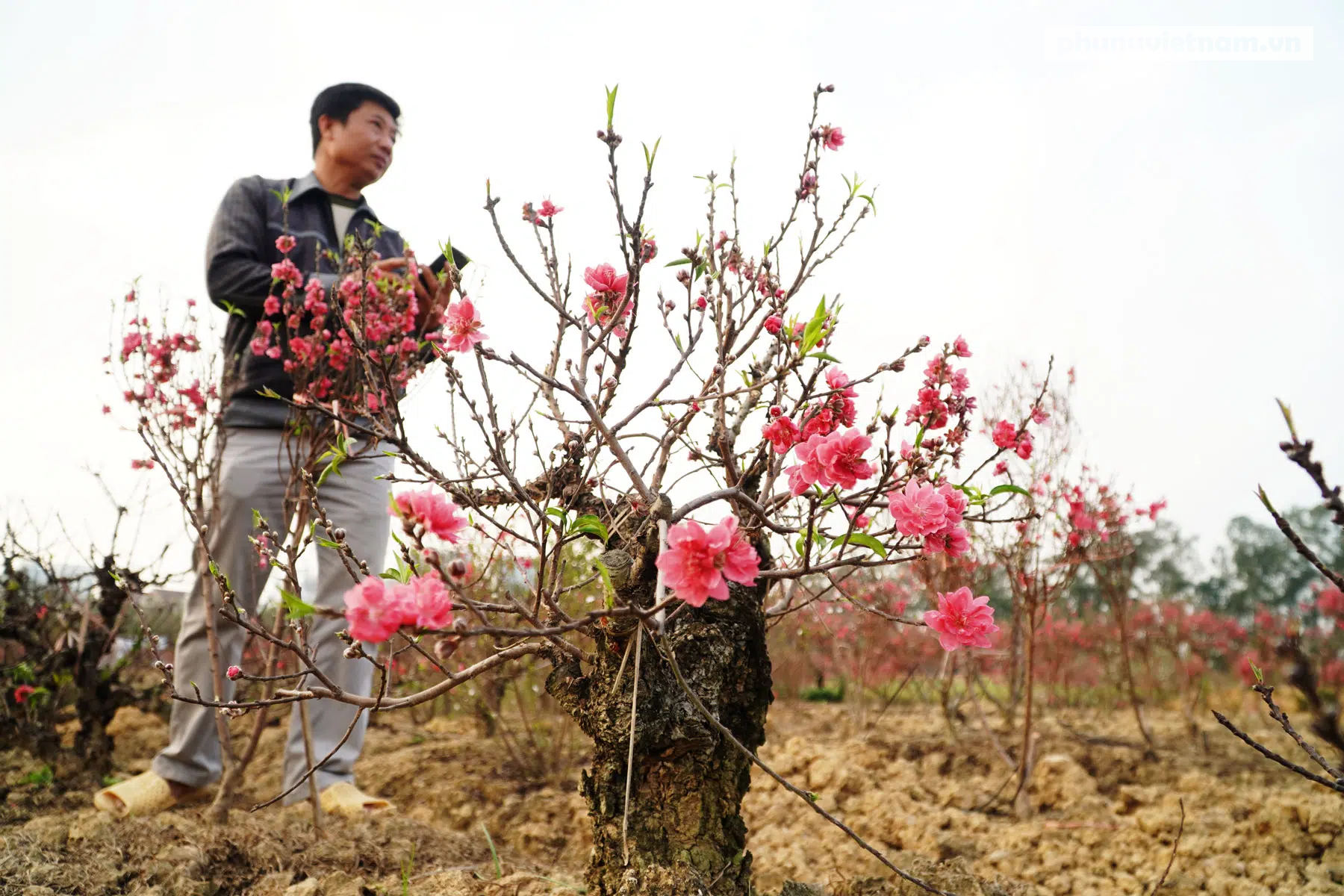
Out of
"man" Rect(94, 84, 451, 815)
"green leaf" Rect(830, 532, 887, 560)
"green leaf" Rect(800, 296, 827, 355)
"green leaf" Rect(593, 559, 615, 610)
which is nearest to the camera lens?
"green leaf" Rect(593, 559, 615, 610)

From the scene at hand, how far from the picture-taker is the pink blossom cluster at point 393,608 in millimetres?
958

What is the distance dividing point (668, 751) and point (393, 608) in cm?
78

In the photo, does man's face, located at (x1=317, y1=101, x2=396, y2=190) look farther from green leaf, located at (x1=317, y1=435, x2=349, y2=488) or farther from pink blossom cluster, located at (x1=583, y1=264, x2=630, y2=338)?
pink blossom cluster, located at (x1=583, y1=264, x2=630, y2=338)

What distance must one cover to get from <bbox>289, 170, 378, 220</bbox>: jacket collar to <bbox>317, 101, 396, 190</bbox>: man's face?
119mm

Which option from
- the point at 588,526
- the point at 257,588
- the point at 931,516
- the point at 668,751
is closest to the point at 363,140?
the point at 257,588

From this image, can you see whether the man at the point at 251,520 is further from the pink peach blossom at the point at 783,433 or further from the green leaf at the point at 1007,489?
the green leaf at the point at 1007,489

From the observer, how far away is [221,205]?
10.0 ft

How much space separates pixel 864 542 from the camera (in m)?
1.39

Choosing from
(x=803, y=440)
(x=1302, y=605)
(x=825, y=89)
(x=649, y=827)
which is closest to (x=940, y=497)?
(x=803, y=440)

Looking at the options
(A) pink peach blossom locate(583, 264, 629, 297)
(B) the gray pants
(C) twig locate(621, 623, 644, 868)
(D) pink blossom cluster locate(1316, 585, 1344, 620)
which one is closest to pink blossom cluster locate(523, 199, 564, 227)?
(A) pink peach blossom locate(583, 264, 629, 297)

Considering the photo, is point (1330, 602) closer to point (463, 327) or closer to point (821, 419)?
point (821, 419)

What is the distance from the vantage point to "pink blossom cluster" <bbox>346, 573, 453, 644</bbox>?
958 mm

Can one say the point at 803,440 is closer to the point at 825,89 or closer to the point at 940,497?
the point at 940,497

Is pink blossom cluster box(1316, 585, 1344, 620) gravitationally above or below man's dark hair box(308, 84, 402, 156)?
below
